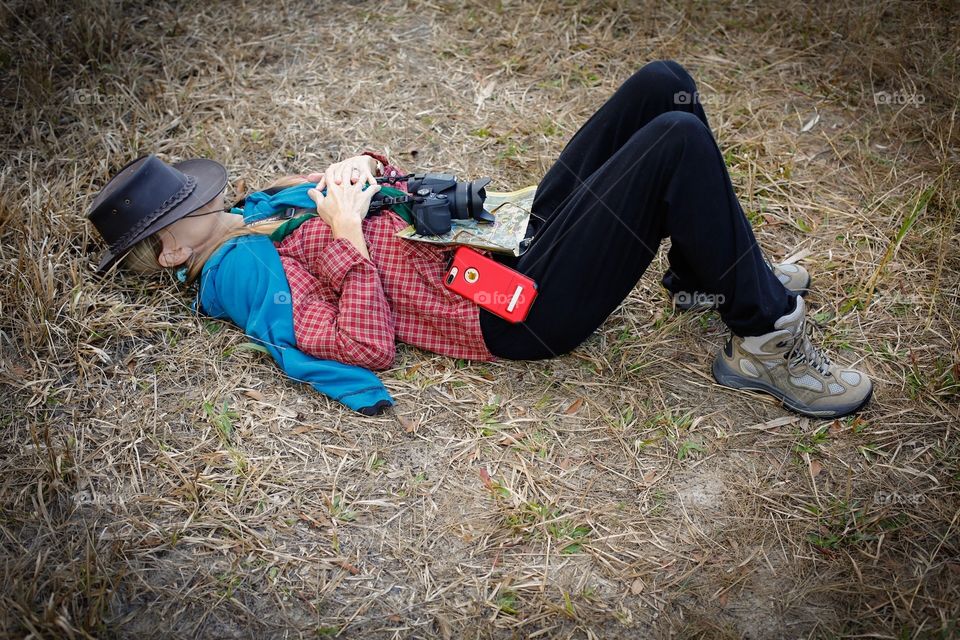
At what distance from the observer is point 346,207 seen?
2.74m

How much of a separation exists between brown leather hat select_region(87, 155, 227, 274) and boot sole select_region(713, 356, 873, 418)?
7.35 feet

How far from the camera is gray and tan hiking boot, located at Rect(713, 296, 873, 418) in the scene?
8.73 feet

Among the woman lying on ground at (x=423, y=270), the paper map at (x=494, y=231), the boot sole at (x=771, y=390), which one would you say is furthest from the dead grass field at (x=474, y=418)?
the paper map at (x=494, y=231)

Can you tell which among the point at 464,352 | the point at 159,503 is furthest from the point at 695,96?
the point at 159,503

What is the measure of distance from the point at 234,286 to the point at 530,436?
4.50 feet

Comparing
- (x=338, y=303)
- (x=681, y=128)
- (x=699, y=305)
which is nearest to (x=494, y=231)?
(x=338, y=303)

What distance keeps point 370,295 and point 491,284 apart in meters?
0.48

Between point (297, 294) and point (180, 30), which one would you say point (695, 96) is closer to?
point (297, 294)

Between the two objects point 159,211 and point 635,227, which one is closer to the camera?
point 635,227

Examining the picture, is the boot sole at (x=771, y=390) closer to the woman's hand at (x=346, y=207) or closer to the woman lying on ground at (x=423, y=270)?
the woman lying on ground at (x=423, y=270)

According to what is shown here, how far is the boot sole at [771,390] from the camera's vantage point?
2742 mm

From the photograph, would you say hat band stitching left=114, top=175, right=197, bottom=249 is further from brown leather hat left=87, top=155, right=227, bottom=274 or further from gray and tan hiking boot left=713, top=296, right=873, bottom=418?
gray and tan hiking boot left=713, top=296, right=873, bottom=418

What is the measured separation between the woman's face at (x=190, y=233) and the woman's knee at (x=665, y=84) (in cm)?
181

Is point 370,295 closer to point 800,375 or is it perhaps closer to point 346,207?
point 346,207
